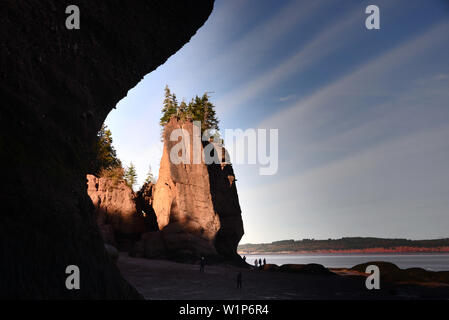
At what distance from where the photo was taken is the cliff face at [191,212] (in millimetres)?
35938

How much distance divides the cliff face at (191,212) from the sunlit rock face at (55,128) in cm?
2766

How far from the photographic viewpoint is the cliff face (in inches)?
1415

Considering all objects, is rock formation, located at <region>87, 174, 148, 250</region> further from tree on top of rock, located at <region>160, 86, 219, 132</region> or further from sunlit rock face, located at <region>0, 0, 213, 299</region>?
sunlit rock face, located at <region>0, 0, 213, 299</region>

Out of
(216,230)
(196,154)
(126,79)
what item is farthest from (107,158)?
(126,79)

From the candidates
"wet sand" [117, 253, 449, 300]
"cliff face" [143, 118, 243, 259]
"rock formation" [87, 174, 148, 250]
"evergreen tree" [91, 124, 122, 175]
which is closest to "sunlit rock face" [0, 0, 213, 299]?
"wet sand" [117, 253, 449, 300]

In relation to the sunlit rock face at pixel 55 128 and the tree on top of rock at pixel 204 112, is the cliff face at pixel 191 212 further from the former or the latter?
the sunlit rock face at pixel 55 128

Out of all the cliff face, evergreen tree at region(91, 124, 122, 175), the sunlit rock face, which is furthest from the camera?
evergreen tree at region(91, 124, 122, 175)

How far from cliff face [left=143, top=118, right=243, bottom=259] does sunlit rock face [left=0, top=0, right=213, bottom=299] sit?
90.8 feet

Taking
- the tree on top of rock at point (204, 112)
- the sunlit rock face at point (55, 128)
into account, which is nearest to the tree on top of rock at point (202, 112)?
the tree on top of rock at point (204, 112)

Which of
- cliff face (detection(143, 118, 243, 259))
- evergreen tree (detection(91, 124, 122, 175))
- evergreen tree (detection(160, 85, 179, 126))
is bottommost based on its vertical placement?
cliff face (detection(143, 118, 243, 259))

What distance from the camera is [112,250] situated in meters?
22.9
